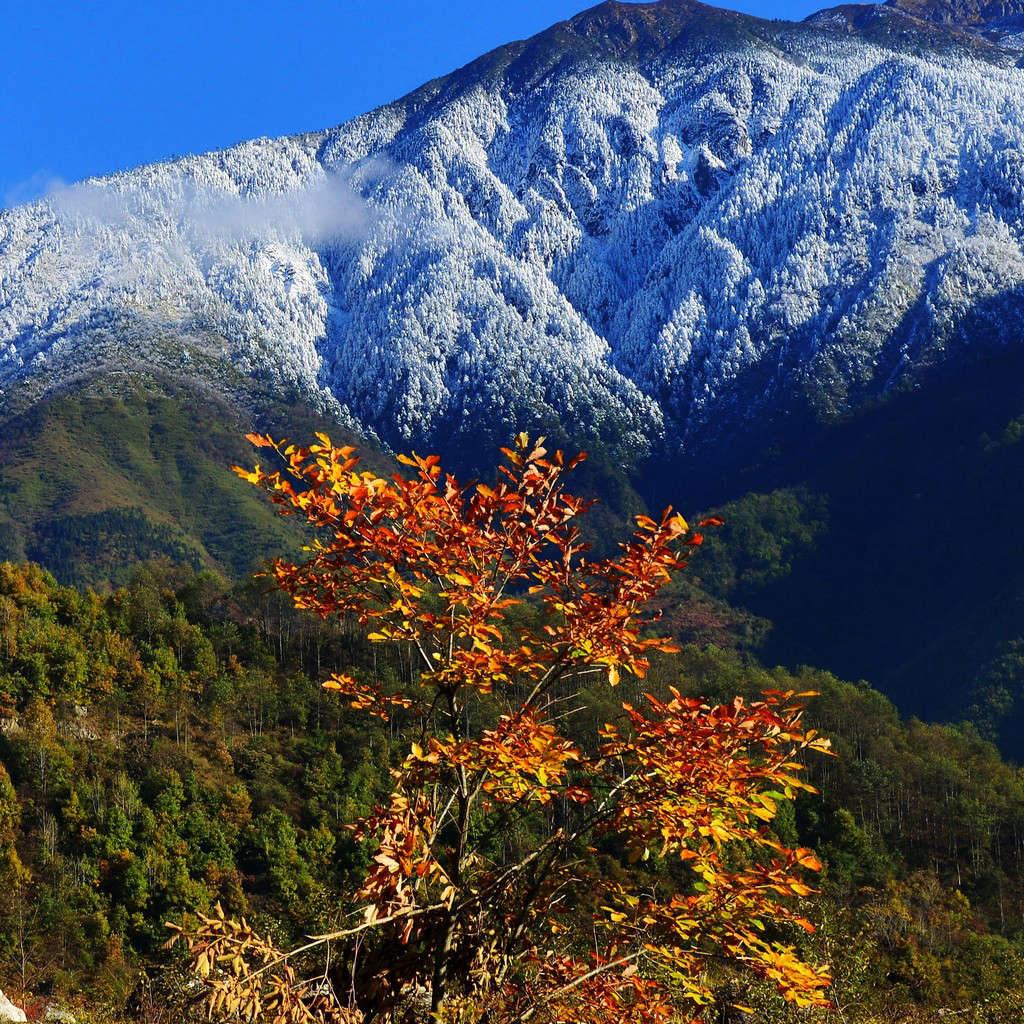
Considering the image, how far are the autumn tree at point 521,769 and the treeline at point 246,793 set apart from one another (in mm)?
35248

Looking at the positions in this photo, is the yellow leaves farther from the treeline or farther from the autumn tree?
the treeline

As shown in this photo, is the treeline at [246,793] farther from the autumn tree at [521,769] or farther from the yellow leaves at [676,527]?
the yellow leaves at [676,527]

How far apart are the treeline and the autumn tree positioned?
35248mm

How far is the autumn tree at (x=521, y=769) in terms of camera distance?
19.4 feet

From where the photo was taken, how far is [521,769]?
19.2 ft

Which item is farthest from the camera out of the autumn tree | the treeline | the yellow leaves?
the treeline

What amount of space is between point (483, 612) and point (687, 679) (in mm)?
93996

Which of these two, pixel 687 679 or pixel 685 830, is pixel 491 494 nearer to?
pixel 685 830

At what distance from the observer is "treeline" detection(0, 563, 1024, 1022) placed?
56000 millimetres

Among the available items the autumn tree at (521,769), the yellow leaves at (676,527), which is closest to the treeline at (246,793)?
the autumn tree at (521,769)

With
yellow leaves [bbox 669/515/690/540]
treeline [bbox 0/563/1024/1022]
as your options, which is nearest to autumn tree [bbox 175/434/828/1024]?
yellow leaves [bbox 669/515/690/540]

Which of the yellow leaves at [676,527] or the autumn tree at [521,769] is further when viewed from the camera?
the yellow leaves at [676,527]

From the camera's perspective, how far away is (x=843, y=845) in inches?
3039

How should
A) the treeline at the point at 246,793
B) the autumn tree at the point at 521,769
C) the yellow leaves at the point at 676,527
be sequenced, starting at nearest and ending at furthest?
the autumn tree at the point at 521,769, the yellow leaves at the point at 676,527, the treeline at the point at 246,793
